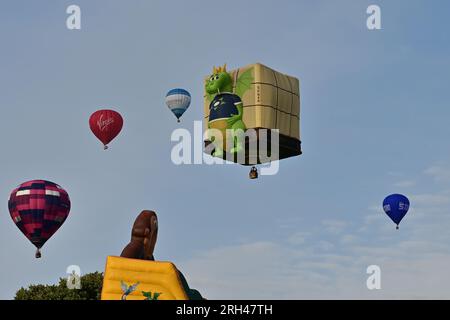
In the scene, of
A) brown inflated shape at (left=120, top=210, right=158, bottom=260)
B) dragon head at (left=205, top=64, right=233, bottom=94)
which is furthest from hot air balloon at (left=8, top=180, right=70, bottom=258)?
brown inflated shape at (left=120, top=210, right=158, bottom=260)

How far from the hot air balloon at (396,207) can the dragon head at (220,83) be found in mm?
14736

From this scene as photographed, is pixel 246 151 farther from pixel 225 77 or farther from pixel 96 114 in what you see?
pixel 96 114

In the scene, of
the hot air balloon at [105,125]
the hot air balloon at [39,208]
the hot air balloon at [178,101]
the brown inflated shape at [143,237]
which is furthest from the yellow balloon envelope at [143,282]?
the hot air balloon at [178,101]

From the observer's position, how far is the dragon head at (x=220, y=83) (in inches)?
1726

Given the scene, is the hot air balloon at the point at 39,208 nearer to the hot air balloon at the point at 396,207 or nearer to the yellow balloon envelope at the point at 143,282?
the yellow balloon envelope at the point at 143,282

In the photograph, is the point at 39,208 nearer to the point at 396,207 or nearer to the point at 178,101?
the point at 178,101

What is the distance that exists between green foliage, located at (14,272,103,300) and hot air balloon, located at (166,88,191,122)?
31.3ft

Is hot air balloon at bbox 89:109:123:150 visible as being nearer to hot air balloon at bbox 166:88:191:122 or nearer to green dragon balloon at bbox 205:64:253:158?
hot air balloon at bbox 166:88:191:122

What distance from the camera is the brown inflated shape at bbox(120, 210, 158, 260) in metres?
27.4
